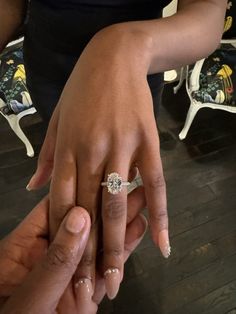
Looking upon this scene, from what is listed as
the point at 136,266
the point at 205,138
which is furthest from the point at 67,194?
the point at 205,138

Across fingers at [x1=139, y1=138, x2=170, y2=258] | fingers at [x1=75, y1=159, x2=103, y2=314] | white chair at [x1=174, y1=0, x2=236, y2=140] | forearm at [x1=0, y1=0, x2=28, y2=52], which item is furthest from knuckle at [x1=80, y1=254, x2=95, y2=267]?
white chair at [x1=174, y1=0, x2=236, y2=140]

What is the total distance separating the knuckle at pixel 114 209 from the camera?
0.45m

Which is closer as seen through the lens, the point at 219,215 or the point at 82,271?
the point at 82,271

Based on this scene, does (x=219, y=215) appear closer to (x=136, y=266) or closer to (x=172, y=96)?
(x=136, y=266)

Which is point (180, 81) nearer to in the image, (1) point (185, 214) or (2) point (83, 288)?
(1) point (185, 214)

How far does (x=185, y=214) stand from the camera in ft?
4.74

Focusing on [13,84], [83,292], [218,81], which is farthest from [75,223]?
[218,81]

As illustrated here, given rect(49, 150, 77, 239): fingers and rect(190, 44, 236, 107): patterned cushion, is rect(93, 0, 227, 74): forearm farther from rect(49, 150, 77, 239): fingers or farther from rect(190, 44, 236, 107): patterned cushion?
rect(190, 44, 236, 107): patterned cushion

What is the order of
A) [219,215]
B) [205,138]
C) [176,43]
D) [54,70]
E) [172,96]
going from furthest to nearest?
1. [172,96]
2. [205,138]
3. [219,215]
4. [54,70]
5. [176,43]

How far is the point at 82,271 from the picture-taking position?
513 mm

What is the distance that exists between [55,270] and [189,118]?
1.30 meters

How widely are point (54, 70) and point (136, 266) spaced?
89cm

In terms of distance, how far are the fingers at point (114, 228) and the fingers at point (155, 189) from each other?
3 centimetres

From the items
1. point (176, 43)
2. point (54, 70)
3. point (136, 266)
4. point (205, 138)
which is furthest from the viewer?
point (205, 138)
